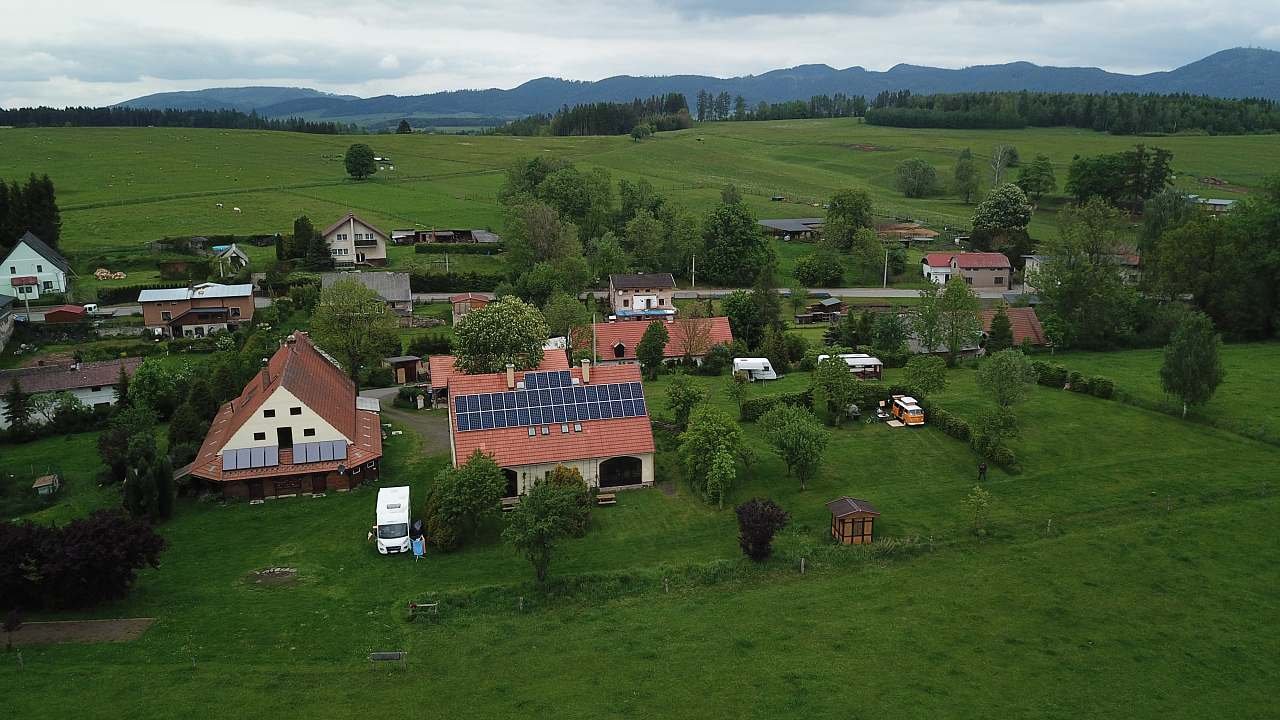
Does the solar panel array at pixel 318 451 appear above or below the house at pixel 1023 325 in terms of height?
below

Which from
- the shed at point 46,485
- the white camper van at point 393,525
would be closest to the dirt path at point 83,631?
the white camper van at point 393,525

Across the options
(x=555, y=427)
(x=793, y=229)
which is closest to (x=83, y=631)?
(x=555, y=427)

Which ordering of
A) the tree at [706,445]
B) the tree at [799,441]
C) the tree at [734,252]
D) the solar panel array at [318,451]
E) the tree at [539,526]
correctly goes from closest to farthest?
the tree at [539,526] < the tree at [799,441] < the tree at [706,445] < the solar panel array at [318,451] < the tree at [734,252]

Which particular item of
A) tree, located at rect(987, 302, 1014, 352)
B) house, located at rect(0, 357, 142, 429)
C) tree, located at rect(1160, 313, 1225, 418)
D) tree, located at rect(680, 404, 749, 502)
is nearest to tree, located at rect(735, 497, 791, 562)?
tree, located at rect(680, 404, 749, 502)

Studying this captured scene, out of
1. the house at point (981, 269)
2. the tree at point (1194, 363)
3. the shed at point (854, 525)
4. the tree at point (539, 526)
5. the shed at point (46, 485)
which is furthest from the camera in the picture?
the house at point (981, 269)

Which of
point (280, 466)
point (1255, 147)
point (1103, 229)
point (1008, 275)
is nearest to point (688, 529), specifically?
point (280, 466)

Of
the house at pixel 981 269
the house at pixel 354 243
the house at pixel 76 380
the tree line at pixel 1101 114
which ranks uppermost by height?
the tree line at pixel 1101 114

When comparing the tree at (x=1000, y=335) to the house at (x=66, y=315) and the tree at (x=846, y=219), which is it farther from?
the house at (x=66, y=315)

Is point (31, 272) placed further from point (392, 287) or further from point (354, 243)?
point (392, 287)
